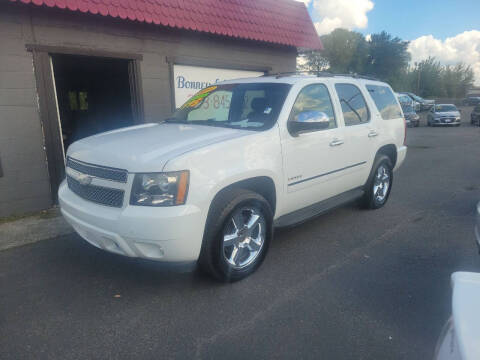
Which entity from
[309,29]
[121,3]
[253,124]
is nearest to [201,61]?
[121,3]

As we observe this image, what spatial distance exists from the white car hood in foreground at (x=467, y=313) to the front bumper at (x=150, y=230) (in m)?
1.84

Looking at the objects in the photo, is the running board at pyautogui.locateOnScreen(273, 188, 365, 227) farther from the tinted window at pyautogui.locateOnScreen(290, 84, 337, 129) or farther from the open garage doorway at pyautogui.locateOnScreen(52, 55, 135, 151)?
the open garage doorway at pyautogui.locateOnScreen(52, 55, 135, 151)

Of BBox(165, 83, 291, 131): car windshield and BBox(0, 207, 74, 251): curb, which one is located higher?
BBox(165, 83, 291, 131): car windshield

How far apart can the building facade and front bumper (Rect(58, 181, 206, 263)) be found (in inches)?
132

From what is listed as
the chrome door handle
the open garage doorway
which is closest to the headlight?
the chrome door handle

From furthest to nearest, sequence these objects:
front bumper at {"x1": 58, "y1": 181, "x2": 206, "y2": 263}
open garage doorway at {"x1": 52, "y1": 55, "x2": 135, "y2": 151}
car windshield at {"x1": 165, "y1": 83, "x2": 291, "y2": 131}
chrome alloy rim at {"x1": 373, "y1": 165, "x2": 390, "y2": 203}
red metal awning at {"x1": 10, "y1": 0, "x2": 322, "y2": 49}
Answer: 1. open garage doorway at {"x1": 52, "y1": 55, "x2": 135, "y2": 151}
2. red metal awning at {"x1": 10, "y1": 0, "x2": 322, "y2": 49}
3. chrome alloy rim at {"x1": 373, "y1": 165, "x2": 390, "y2": 203}
4. car windshield at {"x1": 165, "y1": 83, "x2": 291, "y2": 131}
5. front bumper at {"x1": 58, "y1": 181, "x2": 206, "y2": 263}

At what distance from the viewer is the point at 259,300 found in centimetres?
312

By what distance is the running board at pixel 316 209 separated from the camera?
3.81 m

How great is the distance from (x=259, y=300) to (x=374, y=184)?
122 inches

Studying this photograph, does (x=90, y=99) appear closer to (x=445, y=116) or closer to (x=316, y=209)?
(x=316, y=209)

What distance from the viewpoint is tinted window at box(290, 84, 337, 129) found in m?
3.90

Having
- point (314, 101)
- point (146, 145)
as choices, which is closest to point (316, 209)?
point (314, 101)

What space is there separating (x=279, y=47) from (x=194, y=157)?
6971mm

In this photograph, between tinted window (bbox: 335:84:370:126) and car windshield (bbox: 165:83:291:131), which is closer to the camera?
car windshield (bbox: 165:83:291:131)
